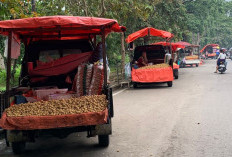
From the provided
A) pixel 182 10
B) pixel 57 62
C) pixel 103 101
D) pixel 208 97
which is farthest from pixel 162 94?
pixel 182 10

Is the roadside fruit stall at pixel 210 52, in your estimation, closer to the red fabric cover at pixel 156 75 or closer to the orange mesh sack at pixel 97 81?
the red fabric cover at pixel 156 75

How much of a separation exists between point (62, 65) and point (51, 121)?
2275 millimetres

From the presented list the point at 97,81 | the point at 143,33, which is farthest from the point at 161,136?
the point at 143,33

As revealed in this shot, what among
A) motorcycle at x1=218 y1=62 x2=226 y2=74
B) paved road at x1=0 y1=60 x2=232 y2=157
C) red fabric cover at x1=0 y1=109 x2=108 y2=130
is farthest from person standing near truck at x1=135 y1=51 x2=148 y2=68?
red fabric cover at x1=0 y1=109 x2=108 y2=130

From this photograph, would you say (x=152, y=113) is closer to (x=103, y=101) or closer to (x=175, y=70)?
(x=103, y=101)

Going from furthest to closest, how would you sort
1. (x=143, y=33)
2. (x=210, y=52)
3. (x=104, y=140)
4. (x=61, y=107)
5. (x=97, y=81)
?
(x=210, y=52)
(x=143, y=33)
(x=97, y=81)
(x=104, y=140)
(x=61, y=107)

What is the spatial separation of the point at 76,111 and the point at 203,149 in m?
2.18

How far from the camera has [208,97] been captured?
11953 mm

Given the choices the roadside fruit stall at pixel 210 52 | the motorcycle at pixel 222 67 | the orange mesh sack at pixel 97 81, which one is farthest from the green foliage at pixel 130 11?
the roadside fruit stall at pixel 210 52

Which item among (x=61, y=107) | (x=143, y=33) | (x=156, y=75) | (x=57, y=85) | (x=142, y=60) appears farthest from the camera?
(x=142, y=60)

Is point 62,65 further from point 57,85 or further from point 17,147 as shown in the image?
point 17,147

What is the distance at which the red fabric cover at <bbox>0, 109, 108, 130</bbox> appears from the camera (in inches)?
200

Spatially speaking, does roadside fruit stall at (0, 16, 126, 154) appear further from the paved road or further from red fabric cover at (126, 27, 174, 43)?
red fabric cover at (126, 27, 174, 43)

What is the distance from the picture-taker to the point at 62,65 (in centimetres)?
720
